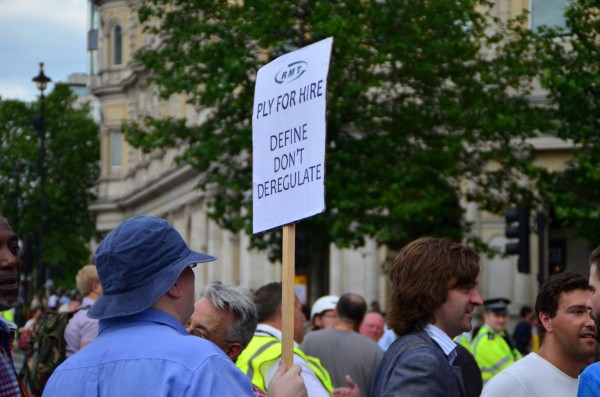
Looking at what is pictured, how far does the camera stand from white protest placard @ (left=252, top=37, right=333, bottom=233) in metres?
5.82

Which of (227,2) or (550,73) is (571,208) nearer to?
(550,73)

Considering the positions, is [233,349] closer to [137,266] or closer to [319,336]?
[137,266]

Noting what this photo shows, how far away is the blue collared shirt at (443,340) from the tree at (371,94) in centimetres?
2071

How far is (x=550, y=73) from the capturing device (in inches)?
960

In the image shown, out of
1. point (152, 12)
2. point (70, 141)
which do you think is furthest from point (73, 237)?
point (152, 12)

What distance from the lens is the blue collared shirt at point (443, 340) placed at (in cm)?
581

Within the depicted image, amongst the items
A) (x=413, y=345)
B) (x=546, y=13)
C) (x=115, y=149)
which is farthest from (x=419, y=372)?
(x=115, y=149)

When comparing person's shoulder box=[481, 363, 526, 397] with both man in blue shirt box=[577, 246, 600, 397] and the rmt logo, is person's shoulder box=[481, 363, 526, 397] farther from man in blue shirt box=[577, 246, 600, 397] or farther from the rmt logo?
the rmt logo

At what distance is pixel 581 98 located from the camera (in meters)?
24.1

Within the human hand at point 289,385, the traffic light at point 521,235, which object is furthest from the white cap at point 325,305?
the human hand at point 289,385

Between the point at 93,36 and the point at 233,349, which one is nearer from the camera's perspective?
the point at 233,349

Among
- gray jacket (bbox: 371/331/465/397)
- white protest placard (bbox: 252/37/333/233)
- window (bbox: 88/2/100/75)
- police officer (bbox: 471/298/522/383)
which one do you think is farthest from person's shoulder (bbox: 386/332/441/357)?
window (bbox: 88/2/100/75)

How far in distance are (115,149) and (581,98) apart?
55.5 metres

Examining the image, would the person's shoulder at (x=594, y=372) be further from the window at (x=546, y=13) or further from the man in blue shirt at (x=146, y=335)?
the window at (x=546, y=13)
